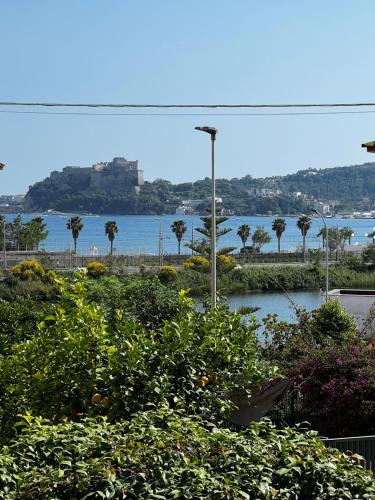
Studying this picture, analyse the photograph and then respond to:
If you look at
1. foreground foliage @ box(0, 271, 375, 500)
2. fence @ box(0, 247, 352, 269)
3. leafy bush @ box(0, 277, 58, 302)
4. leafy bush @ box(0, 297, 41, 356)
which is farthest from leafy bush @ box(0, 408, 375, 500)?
fence @ box(0, 247, 352, 269)

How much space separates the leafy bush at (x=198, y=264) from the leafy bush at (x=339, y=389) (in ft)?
170

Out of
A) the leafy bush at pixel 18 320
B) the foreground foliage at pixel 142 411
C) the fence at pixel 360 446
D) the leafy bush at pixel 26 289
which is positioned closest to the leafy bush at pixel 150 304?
the foreground foliage at pixel 142 411

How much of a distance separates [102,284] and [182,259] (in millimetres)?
64540

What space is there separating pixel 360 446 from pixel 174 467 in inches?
170

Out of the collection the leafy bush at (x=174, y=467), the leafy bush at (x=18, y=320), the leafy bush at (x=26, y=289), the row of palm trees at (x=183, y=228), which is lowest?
the leafy bush at (x=26, y=289)

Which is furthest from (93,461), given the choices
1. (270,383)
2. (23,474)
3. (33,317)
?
(33,317)

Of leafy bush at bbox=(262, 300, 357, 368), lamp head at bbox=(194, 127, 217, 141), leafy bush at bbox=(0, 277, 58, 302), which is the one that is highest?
lamp head at bbox=(194, 127, 217, 141)

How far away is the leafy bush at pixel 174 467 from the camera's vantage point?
5.83 metres

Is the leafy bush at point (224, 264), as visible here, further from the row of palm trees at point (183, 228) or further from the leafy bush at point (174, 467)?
the leafy bush at point (174, 467)

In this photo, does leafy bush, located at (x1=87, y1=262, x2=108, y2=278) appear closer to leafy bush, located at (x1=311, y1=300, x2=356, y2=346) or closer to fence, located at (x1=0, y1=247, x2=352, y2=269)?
fence, located at (x1=0, y1=247, x2=352, y2=269)

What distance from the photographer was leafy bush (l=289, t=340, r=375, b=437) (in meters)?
12.2

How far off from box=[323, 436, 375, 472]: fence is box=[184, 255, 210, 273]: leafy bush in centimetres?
5543

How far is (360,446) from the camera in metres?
9.85

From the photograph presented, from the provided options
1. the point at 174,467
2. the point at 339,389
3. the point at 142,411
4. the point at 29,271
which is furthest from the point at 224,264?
the point at 174,467
